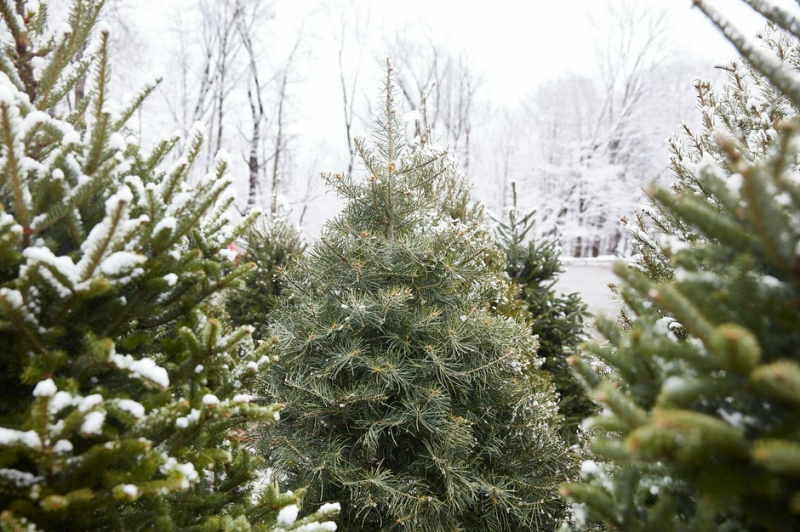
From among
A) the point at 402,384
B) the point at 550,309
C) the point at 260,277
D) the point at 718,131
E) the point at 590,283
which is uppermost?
the point at 590,283

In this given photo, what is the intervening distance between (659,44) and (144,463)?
24452mm

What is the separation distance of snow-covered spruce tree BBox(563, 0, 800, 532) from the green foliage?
5.96m

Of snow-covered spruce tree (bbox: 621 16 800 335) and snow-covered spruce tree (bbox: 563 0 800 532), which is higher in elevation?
snow-covered spruce tree (bbox: 621 16 800 335)

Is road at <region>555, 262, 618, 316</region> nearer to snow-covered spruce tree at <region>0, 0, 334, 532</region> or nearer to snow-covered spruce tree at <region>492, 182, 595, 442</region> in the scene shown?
snow-covered spruce tree at <region>492, 182, 595, 442</region>

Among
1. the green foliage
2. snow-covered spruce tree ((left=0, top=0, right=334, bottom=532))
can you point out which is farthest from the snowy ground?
snow-covered spruce tree ((left=0, top=0, right=334, bottom=532))

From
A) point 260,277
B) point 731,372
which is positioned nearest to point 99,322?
point 731,372

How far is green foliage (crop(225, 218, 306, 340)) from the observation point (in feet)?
21.9

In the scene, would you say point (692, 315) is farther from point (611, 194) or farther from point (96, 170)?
point (611, 194)

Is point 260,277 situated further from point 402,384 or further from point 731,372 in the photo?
point 731,372

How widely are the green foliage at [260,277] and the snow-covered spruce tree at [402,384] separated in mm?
3668

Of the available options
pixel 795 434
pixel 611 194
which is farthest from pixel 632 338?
pixel 611 194

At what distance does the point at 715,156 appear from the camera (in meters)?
2.53

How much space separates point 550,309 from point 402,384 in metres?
3.55

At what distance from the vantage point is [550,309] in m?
5.66
